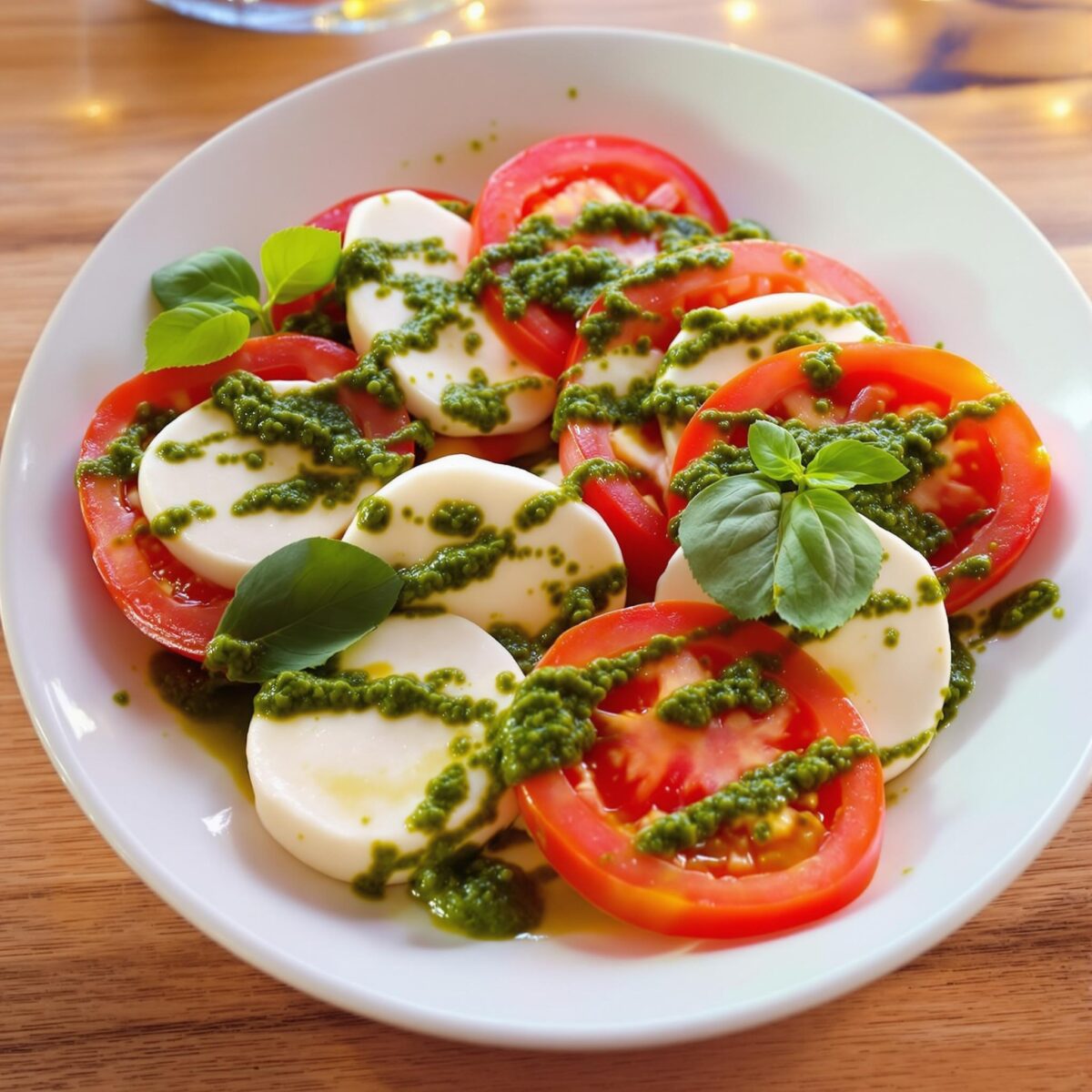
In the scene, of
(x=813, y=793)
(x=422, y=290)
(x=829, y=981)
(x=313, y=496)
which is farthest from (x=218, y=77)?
(x=829, y=981)

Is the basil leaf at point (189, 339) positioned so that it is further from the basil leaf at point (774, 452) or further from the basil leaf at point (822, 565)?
the basil leaf at point (822, 565)

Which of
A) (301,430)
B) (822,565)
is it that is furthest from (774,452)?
(301,430)

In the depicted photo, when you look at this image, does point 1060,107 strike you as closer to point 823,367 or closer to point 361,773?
point 823,367

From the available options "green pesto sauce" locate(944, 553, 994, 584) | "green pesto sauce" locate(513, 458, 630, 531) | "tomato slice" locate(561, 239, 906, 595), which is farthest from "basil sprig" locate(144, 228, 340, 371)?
"green pesto sauce" locate(944, 553, 994, 584)

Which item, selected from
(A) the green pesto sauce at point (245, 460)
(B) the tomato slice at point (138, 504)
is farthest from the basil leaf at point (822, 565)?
(A) the green pesto sauce at point (245, 460)

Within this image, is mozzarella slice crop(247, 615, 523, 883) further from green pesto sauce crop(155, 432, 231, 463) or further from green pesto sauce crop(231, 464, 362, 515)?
green pesto sauce crop(155, 432, 231, 463)
